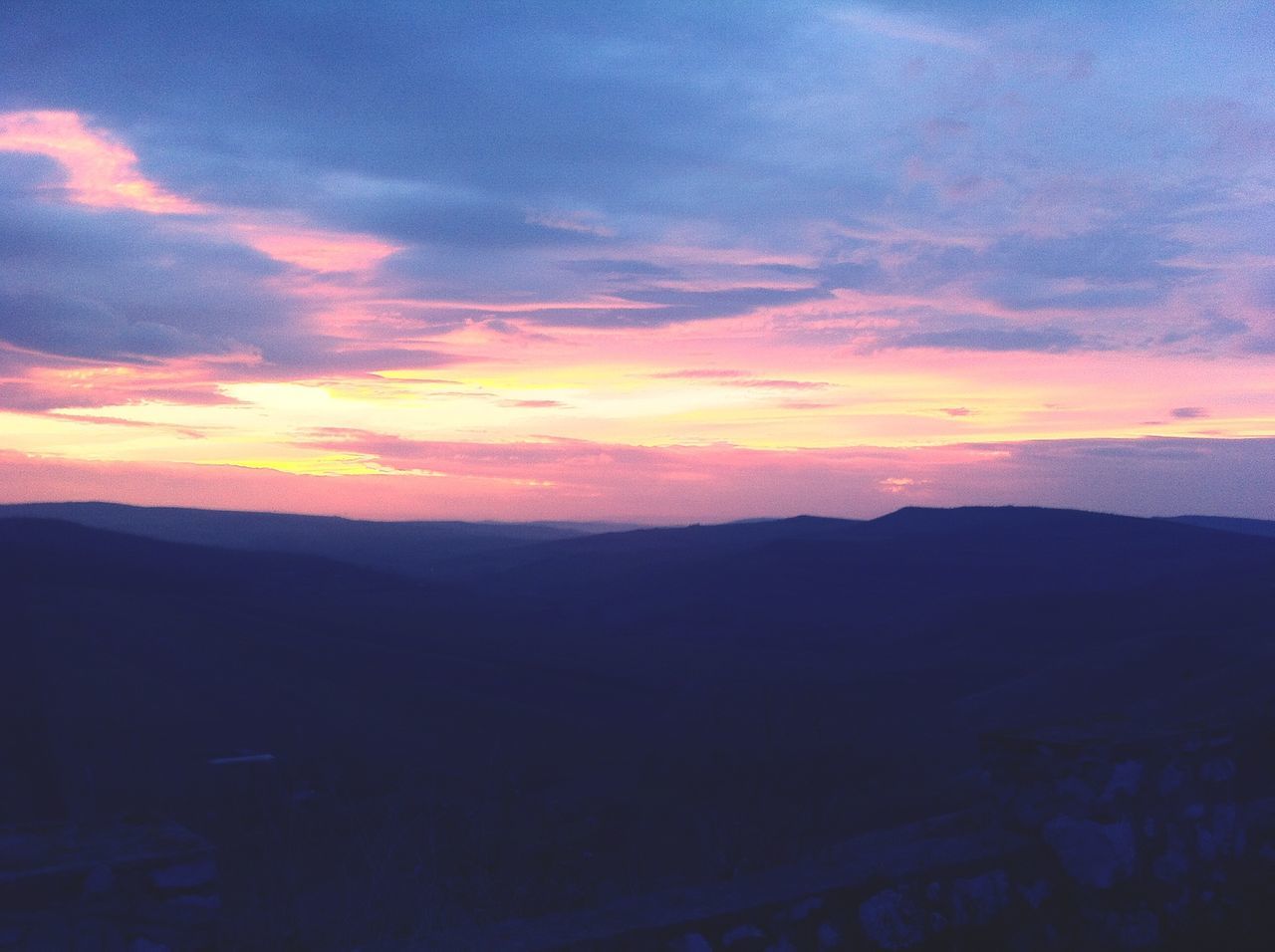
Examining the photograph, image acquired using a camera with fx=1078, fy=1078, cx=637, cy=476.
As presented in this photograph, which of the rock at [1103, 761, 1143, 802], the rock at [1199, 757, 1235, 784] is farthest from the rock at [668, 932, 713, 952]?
the rock at [1199, 757, 1235, 784]

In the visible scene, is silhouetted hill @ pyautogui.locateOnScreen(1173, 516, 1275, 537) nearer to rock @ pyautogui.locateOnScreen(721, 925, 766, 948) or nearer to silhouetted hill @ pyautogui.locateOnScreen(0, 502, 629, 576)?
silhouetted hill @ pyautogui.locateOnScreen(0, 502, 629, 576)

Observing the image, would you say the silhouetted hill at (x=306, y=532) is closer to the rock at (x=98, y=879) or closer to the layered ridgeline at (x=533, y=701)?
the layered ridgeline at (x=533, y=701)

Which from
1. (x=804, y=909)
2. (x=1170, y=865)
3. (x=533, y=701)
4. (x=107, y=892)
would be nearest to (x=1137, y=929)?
(x=1170, y=865)

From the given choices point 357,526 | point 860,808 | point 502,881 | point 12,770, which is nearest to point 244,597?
point 12,770

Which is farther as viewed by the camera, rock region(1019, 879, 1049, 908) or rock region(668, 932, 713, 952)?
rock region(1019, 879, 1049, 908)

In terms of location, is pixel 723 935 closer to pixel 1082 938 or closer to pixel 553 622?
pixel 1082 938

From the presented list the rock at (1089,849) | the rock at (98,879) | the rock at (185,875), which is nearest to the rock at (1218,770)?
the rock at (1089,849)
